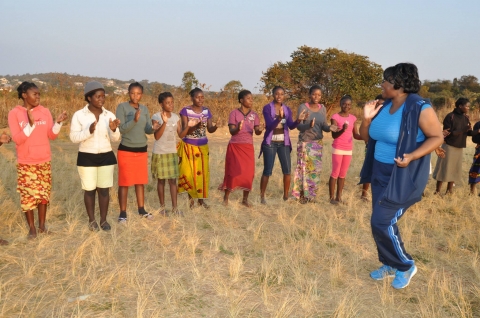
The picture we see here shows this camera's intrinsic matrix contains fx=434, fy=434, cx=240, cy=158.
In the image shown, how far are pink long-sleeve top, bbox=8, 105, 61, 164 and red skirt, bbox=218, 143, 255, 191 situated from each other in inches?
105

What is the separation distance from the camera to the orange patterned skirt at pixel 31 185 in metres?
4.96

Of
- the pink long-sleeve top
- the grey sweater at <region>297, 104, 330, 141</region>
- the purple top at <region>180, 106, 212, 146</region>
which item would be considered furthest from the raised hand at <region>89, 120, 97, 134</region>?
the grey sweater at <region>297, 104, 330, 141</region>

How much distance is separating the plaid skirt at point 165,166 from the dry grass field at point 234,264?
0.58m

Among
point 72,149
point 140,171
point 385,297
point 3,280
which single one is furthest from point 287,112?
point 72,149

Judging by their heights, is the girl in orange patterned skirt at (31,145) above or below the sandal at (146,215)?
above

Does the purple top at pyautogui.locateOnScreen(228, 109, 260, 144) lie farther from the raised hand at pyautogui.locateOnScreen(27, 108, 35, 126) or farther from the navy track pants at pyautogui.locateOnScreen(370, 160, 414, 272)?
the navy track pants at pyautogui.locateOnScreen(370, 160, 414, 272)

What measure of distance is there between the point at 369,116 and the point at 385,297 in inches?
63.3

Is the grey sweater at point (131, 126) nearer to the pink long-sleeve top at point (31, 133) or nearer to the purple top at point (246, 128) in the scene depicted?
the pink long-sleeve top at point (31, 133)

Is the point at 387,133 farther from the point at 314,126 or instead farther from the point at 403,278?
the point at 314,126

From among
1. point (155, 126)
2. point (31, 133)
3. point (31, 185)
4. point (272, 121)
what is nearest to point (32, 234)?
point (31, 185)

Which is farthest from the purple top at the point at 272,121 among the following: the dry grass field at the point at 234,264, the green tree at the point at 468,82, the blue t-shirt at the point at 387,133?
the green tree at the point at 468,82

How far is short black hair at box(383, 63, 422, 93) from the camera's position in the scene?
12.0 ft

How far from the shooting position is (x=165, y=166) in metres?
6.12

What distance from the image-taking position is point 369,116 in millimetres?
4043
